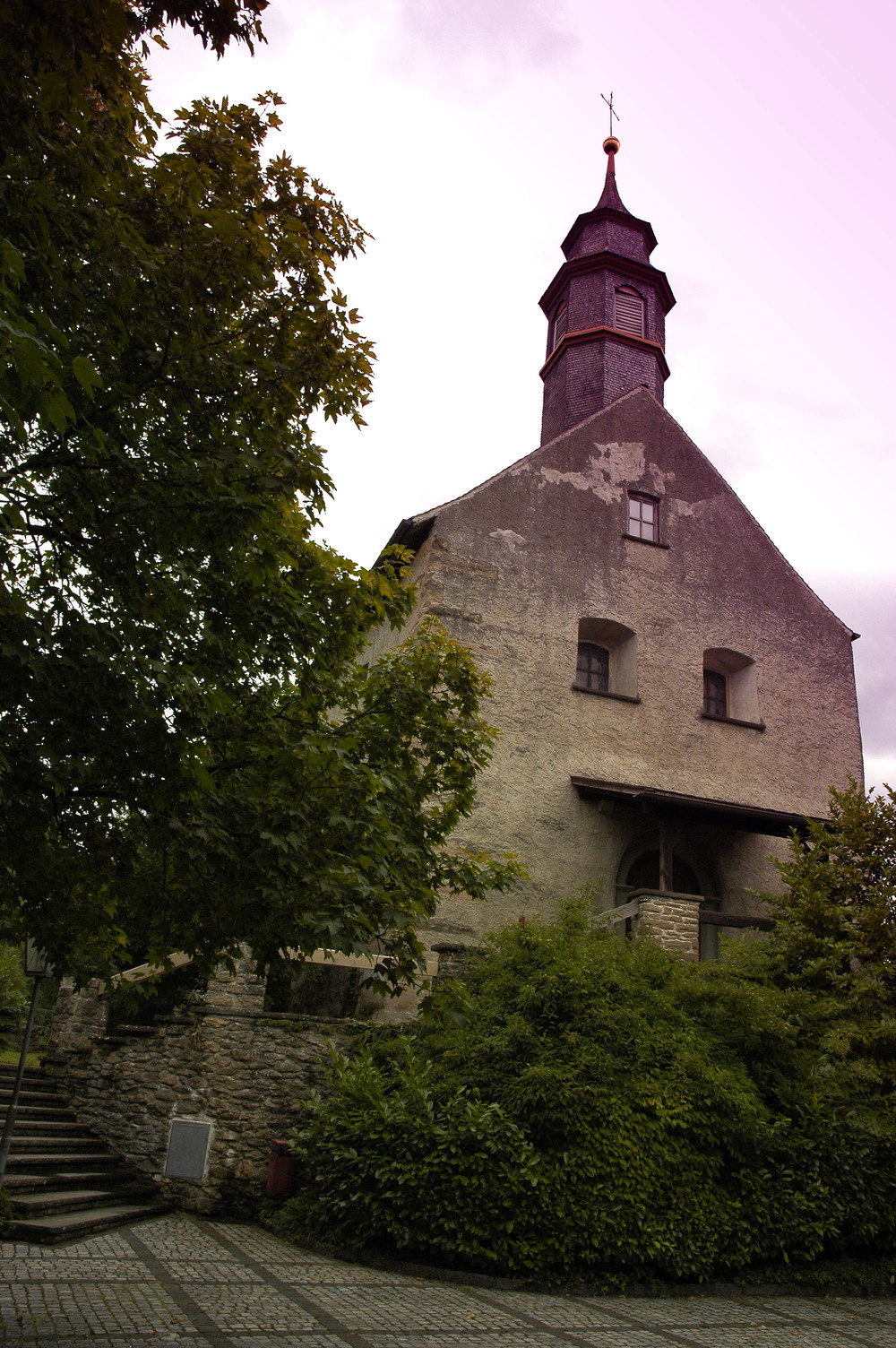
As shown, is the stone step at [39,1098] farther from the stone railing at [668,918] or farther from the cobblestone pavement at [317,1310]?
the stone railing at [668,918]

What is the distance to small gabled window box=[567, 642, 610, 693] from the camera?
46.4 feet

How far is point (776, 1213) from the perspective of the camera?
7.14 metres

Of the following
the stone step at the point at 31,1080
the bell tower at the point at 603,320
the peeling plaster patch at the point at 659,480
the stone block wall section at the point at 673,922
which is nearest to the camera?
→ the stone block wall section at the point at 673,922

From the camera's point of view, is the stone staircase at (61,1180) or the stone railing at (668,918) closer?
the stone staircase at (61,1180)

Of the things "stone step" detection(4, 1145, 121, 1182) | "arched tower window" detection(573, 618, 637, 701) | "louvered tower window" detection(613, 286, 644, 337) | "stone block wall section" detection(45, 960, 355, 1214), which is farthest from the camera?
"louvered tower window" detection(613, 286, 644, 337)

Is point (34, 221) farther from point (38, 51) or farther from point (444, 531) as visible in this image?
point (444, 531)

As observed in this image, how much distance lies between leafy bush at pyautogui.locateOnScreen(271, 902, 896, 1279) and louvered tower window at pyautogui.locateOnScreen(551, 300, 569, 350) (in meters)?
13.8

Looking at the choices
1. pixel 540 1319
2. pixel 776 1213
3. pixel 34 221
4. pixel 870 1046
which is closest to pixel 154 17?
pixel 34 221

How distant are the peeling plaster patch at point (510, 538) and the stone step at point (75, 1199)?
9.25 metres

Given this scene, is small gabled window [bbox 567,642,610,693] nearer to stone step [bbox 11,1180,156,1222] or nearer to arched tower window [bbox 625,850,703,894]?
arched tower window [bbox 625,850,703,894]

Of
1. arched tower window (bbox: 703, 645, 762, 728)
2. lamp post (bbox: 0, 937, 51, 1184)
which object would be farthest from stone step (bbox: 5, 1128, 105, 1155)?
arched tower window (bbox: 703, 645, 762, 728)

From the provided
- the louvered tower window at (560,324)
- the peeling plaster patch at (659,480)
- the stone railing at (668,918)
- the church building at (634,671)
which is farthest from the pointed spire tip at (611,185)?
the stone railing at (668,918)

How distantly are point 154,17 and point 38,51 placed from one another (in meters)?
0.43

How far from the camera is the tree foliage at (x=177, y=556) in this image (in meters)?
3.71
